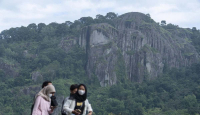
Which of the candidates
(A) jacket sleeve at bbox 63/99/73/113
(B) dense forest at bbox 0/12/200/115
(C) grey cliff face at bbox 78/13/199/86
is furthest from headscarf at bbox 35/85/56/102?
(C) grey cliff face at bbox 78/13/199/86

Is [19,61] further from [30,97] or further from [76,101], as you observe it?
[76,101]

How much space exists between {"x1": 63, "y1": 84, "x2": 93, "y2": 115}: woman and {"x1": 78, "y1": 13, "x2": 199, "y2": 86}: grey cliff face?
5291 cm

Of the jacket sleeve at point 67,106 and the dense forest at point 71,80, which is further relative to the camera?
the dense forest at point 71,80

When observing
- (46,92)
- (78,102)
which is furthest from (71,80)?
(78,102)

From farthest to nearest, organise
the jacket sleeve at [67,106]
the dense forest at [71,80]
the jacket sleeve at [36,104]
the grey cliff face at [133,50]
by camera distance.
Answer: the grey cliff face at [133,50]
the dense forest at [71,80]
the jacket sleeve at [36,104]
the jacket sleeve at [67,106]

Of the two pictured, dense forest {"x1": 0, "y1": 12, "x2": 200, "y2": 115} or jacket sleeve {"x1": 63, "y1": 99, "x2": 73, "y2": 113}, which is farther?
dense forest {"x1": 0, "y1": 12, "x2": 200, "y2": 115}

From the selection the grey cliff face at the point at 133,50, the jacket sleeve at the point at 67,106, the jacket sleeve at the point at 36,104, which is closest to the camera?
the jacket sleeve at the point at 67,106

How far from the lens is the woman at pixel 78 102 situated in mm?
6039

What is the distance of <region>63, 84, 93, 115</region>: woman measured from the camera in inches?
238

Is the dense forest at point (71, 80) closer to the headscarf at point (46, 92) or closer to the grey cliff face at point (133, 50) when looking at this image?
the grey cliff face at point (133, 50)

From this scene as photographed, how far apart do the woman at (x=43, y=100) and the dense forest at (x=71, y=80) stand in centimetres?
3619

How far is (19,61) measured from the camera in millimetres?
63094

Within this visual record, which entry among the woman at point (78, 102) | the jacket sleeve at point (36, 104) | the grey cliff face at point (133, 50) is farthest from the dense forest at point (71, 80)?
the jacket sleeve at point (36, 104)

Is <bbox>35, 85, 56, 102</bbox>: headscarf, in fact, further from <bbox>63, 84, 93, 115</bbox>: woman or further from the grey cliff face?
the grey cliff face
